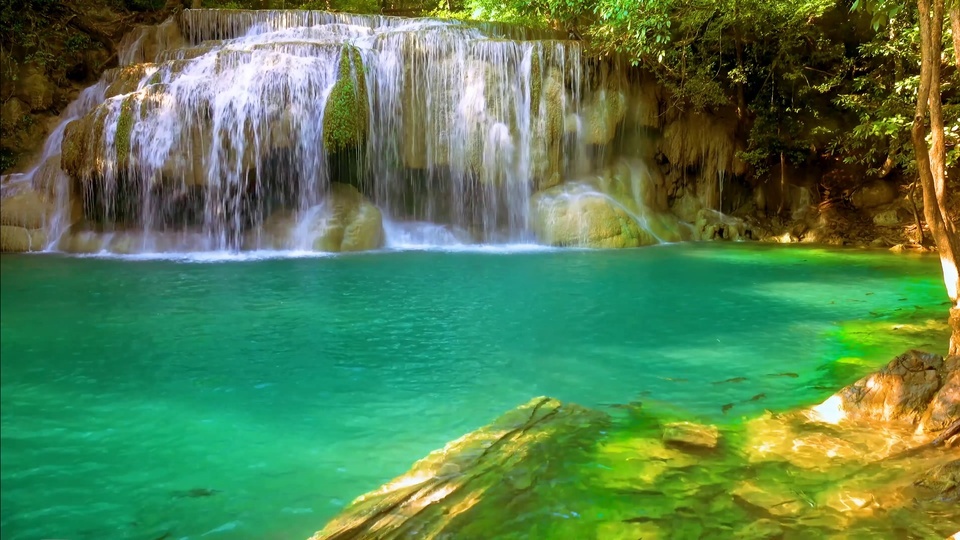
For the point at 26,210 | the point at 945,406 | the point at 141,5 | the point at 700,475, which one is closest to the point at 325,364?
the point at 700,475

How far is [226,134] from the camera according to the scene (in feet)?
42.1

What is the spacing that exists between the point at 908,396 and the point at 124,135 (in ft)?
42.5

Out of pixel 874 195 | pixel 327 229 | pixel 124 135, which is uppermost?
pixel 124 135

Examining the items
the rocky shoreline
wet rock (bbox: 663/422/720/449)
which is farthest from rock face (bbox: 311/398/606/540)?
wet rock (bbox: 663/422/720/449)

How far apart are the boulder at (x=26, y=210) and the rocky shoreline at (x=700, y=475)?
12.2 meters

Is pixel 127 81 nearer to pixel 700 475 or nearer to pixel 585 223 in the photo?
pixel 585 223

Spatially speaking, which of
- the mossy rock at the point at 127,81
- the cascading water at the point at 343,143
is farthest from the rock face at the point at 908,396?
the mossy rock at the point at 127,81

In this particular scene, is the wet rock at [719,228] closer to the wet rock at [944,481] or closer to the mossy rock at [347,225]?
the mossy rock at [347,225]

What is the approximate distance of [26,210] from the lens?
12688 millimetres

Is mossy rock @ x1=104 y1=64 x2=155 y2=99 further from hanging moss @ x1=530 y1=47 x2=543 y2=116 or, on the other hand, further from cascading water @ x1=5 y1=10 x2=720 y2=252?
hanging moss @ x1=530 y1=47 x2=543 y2=116

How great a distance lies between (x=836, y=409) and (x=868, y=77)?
11.3 meters

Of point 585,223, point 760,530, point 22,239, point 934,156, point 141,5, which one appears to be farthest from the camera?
point 141,5

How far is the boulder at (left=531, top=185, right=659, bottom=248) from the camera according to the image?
13.7 metres

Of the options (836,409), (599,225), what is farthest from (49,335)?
(599,225)
